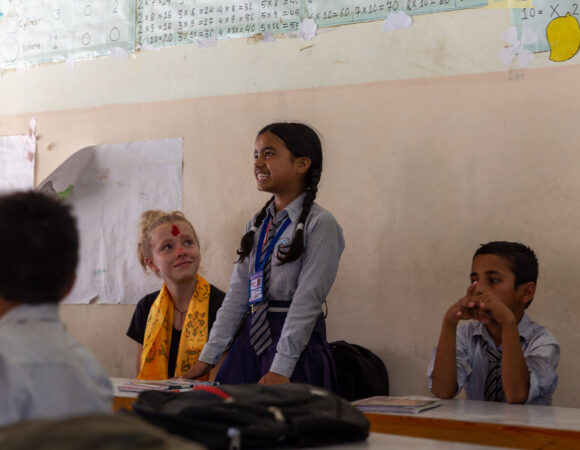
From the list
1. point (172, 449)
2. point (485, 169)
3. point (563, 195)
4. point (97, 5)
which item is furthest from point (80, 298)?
point (172, 449)

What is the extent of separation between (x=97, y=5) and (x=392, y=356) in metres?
2.25

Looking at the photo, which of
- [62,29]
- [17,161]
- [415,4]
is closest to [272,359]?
[415,4]

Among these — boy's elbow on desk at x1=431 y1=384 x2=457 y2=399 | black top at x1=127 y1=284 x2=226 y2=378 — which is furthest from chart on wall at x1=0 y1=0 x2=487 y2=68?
boy's elbow on desk at x1=431 y1=384 x2=457 y2=399

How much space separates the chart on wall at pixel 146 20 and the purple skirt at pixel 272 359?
1.36 metres

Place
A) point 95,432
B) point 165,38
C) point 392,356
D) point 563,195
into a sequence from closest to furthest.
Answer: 1. point 95,432
2. point 563,195
3. point 392,356
4. point 165,38

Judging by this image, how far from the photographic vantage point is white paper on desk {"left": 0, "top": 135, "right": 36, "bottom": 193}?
140 inches

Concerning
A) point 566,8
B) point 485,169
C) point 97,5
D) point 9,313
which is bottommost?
point 9,313

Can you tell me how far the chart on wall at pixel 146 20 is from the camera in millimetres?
2873

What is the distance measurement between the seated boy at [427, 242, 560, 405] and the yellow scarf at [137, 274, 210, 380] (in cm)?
95

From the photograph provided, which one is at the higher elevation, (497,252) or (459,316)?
(497,252)

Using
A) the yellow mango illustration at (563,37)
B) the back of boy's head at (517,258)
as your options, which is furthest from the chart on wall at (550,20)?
the back of boy's head at (517,258)

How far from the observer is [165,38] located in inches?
129

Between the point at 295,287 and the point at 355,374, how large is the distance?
1.81 ft

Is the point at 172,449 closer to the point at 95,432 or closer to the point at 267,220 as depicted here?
the point at 95,432
